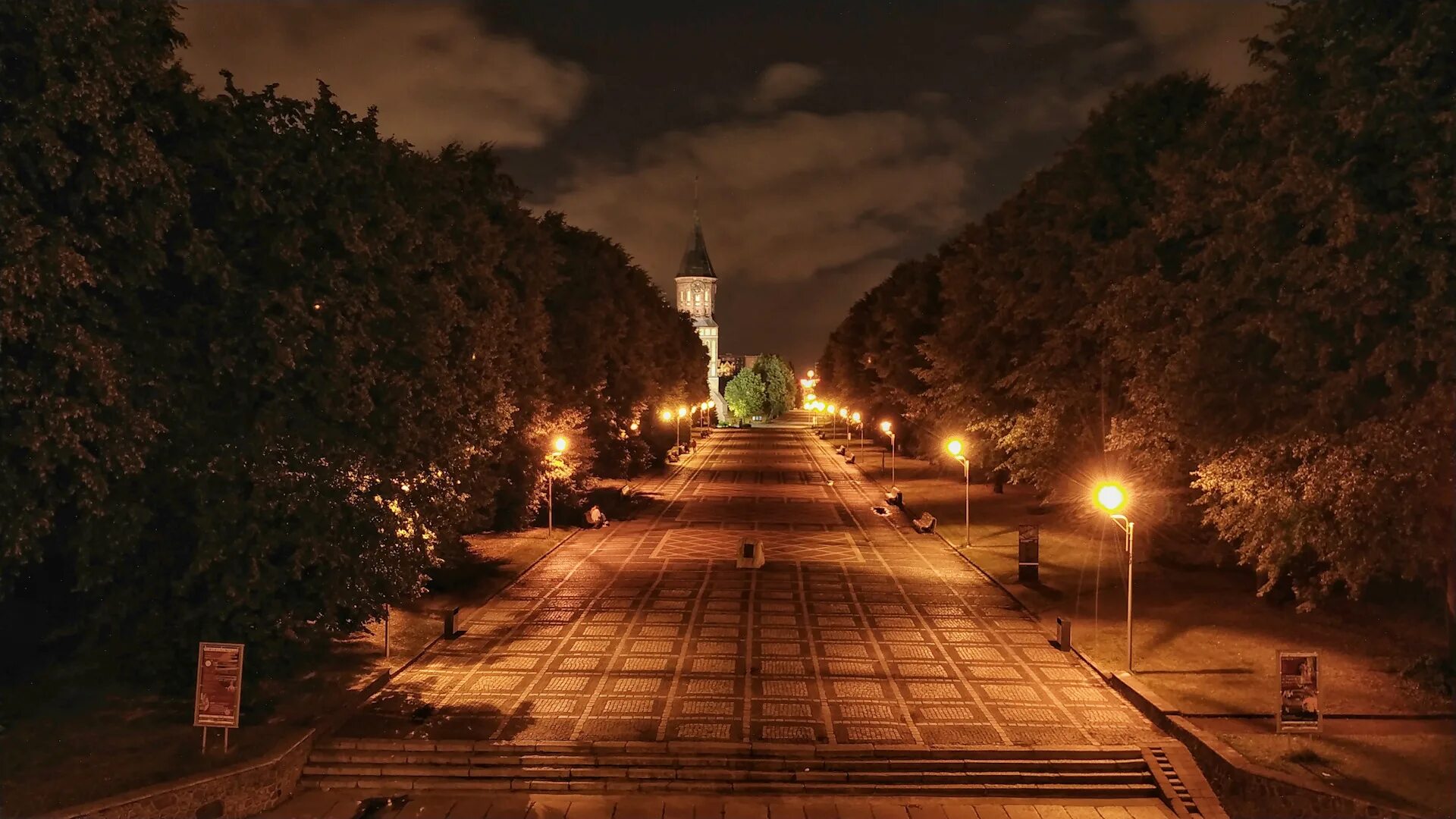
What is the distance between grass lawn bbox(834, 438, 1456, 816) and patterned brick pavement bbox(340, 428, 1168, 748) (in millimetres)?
1340

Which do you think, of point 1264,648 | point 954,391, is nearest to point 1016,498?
point 954,391

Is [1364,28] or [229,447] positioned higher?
[1364,28]

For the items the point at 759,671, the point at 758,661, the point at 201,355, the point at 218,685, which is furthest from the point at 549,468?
the point at 218,685

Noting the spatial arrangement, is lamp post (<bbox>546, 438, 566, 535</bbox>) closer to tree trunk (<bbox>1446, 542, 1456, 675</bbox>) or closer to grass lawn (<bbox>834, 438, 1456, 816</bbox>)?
grass lawn (<bbox>834, 438, 1456, 816</bbox>)

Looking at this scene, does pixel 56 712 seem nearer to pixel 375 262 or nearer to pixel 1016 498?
pixel 375 262

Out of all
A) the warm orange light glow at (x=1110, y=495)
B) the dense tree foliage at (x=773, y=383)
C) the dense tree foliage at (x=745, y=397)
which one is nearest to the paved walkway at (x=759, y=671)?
the warm orange light glow at (x=1110, y=495)

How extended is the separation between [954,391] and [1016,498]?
32.0 feet

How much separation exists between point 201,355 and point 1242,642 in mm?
21806

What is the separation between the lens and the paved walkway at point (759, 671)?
54.3 ft

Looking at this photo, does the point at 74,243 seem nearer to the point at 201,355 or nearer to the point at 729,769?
the point at 201,355

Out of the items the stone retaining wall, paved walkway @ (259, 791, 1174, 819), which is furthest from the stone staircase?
the stone retaining wall

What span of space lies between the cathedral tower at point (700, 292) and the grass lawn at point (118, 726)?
524 ft

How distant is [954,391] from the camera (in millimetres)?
43406

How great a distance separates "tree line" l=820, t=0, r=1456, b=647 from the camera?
630 inches
